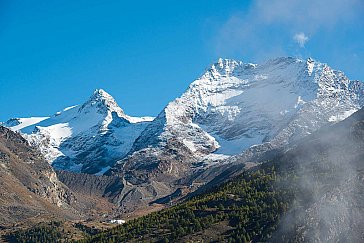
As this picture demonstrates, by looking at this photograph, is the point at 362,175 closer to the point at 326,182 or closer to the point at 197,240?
the point at 326,182

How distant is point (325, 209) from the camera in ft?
574

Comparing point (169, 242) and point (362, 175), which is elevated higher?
point (362, 175)

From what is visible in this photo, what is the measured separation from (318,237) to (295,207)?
2042cm

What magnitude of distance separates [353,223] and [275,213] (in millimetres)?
27796

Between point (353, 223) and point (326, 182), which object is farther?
point (326, 182)

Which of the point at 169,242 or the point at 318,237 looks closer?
the point at 318,237

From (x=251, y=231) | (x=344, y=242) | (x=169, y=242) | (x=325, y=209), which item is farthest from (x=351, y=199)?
(x=169, y=242)

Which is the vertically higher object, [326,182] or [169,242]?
[326,182]

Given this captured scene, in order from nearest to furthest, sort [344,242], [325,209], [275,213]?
[344,242]
[325,209]
[275,213]

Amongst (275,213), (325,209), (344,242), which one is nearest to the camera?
(344,242)

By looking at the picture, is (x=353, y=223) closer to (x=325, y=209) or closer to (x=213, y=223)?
(x=325, y=209)

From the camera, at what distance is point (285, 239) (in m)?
169

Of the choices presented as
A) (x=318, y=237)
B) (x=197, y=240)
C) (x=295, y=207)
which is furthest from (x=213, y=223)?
(x=318, y=237)

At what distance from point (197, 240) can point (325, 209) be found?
41.6m
